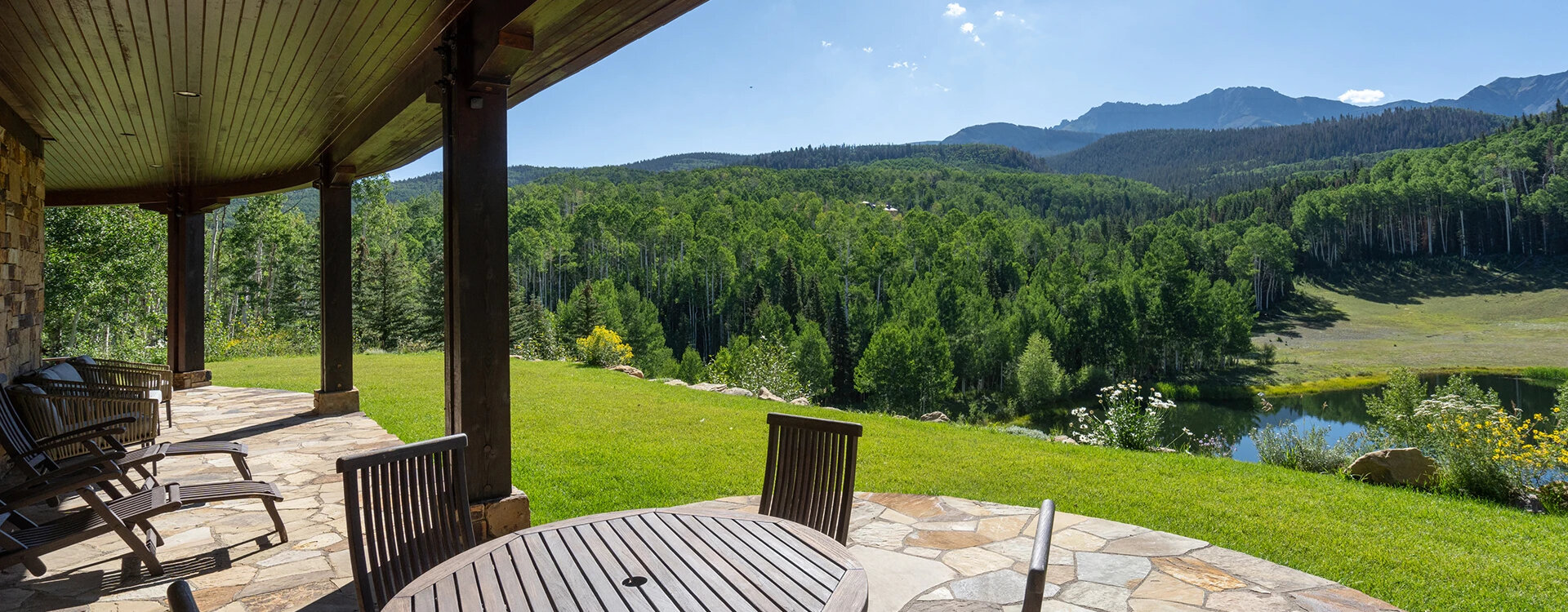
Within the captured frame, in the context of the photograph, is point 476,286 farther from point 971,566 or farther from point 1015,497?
point 1015,497

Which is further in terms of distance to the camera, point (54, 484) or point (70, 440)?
point (70, 440)

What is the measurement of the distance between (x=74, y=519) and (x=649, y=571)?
301 cm

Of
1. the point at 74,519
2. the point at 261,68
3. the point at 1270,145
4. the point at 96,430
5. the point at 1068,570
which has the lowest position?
the point at 1068,570

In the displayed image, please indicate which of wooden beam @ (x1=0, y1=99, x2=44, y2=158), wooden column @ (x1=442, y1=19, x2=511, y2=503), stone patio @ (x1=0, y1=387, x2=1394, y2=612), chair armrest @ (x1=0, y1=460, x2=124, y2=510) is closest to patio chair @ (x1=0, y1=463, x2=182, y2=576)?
chair armrest @ (x1=0, y1=460, x2=124, y2=510)

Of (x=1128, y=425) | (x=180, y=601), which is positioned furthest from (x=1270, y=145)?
(x=180, y=601)

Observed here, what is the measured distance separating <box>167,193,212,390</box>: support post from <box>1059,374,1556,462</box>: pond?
87.4 feet

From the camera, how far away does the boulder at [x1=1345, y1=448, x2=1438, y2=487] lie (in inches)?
213

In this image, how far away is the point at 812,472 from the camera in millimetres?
2912

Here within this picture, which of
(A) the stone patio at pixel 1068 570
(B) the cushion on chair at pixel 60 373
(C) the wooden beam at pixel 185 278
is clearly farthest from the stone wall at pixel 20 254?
(A) the stone patio at pixel 1068 570

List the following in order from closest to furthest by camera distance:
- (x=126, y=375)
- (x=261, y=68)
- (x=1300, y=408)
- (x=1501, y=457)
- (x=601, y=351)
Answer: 1. (x=261, y=68)
2. (x=1501, y=457)
3. (x=126, y=375)
4. (x=601, y=351)
5. (x=1300, y=408)

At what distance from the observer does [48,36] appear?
339cm

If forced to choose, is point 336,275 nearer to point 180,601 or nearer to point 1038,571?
point 180,601

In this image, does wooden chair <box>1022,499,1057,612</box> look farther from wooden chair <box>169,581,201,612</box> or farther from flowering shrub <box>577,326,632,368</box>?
flowering shrub <box>577,326,632,368</box>

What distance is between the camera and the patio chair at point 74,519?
2.83m
